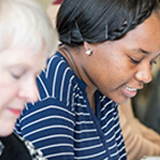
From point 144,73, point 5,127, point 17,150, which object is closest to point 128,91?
point 144,73

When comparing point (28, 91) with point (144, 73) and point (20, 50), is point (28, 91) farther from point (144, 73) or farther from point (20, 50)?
point (144, 73)

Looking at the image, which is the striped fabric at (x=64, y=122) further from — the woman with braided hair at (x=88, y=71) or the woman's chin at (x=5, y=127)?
the woman's chin at (x=5, y=127)

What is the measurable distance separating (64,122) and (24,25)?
44 cm

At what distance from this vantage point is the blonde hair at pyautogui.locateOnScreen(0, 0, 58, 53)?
62 centimetres

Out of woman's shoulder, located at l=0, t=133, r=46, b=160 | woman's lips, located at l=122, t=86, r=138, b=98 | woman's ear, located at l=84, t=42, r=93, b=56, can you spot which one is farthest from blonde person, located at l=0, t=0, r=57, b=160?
woman's lips, located at l=122, t=86, r=138, b=98

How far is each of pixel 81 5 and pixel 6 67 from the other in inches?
19.8

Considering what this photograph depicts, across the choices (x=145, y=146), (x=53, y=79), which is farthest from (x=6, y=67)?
(x=145, y=146)

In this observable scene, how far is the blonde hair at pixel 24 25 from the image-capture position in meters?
0.62

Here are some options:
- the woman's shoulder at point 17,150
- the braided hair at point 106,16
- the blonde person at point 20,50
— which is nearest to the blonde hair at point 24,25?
the blonde person at point 20,50

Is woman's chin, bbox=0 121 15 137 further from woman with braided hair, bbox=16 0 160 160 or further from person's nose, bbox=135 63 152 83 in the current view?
person's nose, bbox=135 63 152 83

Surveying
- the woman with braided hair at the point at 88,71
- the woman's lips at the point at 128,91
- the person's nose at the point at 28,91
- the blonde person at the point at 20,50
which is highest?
the blonde person at the point at 20,50

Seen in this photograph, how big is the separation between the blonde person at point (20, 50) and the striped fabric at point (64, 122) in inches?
11.1

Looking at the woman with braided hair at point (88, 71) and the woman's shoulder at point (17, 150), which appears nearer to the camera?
the woman's shoulder at point (17, 150)

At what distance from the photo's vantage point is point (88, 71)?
1153 mm
